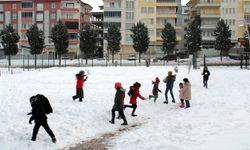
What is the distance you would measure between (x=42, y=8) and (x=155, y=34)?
29000mm

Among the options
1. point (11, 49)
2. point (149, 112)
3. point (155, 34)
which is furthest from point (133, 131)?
point (155, 34)

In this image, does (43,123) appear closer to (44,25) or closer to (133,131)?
(133,131)

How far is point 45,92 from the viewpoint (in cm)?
2320

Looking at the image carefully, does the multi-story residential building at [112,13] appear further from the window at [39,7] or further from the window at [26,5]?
the window at [26,5]

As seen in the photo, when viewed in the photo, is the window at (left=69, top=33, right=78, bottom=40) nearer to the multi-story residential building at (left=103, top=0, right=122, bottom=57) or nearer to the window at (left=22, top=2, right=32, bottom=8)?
the multi-story residential building at (left=103, top=0, right=122, bottom=57)

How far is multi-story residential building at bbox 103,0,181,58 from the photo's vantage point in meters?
94.2

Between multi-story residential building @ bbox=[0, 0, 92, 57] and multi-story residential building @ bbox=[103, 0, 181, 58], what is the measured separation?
27.9 feet

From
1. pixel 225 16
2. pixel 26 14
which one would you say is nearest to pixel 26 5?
pixel 26 14

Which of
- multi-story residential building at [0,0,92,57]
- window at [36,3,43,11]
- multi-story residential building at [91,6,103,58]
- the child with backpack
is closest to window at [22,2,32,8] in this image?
multi-story residential building at [0,0,92,57]

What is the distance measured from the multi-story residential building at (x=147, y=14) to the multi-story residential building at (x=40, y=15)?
A: 8.51 metres

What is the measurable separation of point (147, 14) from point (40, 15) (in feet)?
87.7

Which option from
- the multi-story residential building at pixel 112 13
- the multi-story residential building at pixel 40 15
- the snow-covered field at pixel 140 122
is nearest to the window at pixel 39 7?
the multi-story residential building at pixel 40 15

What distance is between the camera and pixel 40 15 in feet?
318

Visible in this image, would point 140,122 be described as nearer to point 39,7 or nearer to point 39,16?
point 39,16
